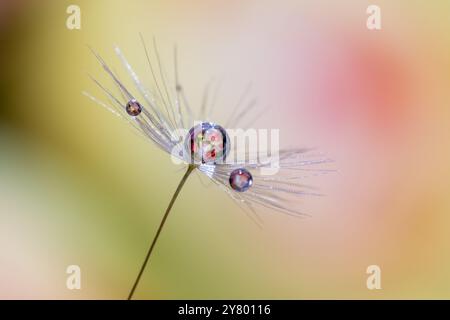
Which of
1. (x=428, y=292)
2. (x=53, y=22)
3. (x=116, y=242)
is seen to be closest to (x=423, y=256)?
(x=428, y=292)

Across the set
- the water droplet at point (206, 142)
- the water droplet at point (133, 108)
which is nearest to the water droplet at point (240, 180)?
the water droplet at point (206, 142)

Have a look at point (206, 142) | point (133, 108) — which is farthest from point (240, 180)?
point (133, 108)

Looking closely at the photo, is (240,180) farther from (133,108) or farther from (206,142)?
(133,108)

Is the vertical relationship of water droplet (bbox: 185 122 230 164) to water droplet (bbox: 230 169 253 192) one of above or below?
above

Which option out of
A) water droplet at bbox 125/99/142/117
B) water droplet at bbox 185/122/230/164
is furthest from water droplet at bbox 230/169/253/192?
water droplet at bbox 125/99/142/117

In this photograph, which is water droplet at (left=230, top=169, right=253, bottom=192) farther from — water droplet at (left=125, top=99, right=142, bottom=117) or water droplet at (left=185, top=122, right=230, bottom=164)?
water droplet at (left=125, top=99, right=142, bottom=117)

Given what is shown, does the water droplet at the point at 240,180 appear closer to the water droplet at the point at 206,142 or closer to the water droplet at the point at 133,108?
the water droplet at the point at 206,142

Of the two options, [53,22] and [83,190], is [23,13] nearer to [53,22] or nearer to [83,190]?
[53,22]
